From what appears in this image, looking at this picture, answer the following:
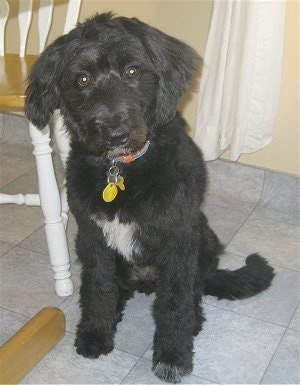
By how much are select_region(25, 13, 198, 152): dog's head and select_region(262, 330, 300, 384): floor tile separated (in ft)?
2.49

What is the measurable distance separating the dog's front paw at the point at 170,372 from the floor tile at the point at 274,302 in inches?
13.7

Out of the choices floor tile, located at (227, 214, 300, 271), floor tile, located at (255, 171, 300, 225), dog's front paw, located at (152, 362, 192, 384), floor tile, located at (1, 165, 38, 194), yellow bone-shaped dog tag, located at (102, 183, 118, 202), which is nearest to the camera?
yellow bone-shaped dog tag, located at (102, 183, 118, 202)

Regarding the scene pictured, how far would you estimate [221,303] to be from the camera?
1.81 metres

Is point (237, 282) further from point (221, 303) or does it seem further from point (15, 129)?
point (15, 129)

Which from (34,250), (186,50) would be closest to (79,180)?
(186,50)

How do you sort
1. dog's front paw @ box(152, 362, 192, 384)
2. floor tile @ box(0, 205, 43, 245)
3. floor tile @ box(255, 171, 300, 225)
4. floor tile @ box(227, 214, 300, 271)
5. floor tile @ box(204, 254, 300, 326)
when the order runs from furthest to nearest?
floor tile @ box(255, 171, 300, 225)
floor tile @ box(0, 205, 43, 245)
floor tile @ box(227, 214, 300, 271)
floor tile @ box(204, 254, 300, 326)
dog's front paw @ box(152, 362, 192, 384)

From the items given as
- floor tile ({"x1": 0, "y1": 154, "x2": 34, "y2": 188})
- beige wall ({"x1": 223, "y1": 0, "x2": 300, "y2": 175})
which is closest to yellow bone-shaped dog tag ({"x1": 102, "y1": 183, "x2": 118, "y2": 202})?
beige wall ({"x1": 223, "y1": 0, "x2": 300, "y2": 175})

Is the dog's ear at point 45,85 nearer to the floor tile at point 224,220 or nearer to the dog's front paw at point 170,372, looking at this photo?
the dog's front paw at point 170,372

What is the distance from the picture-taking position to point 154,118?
53.9 inches

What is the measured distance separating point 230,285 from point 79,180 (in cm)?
64

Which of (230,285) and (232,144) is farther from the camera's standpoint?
(232,144)

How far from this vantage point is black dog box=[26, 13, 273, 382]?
129 centimetres

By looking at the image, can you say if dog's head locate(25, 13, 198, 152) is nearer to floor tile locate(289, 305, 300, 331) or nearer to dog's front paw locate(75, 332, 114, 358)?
dog's front paw locate(75, 332, 114, 358)

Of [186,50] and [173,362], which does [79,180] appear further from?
[173,362]
